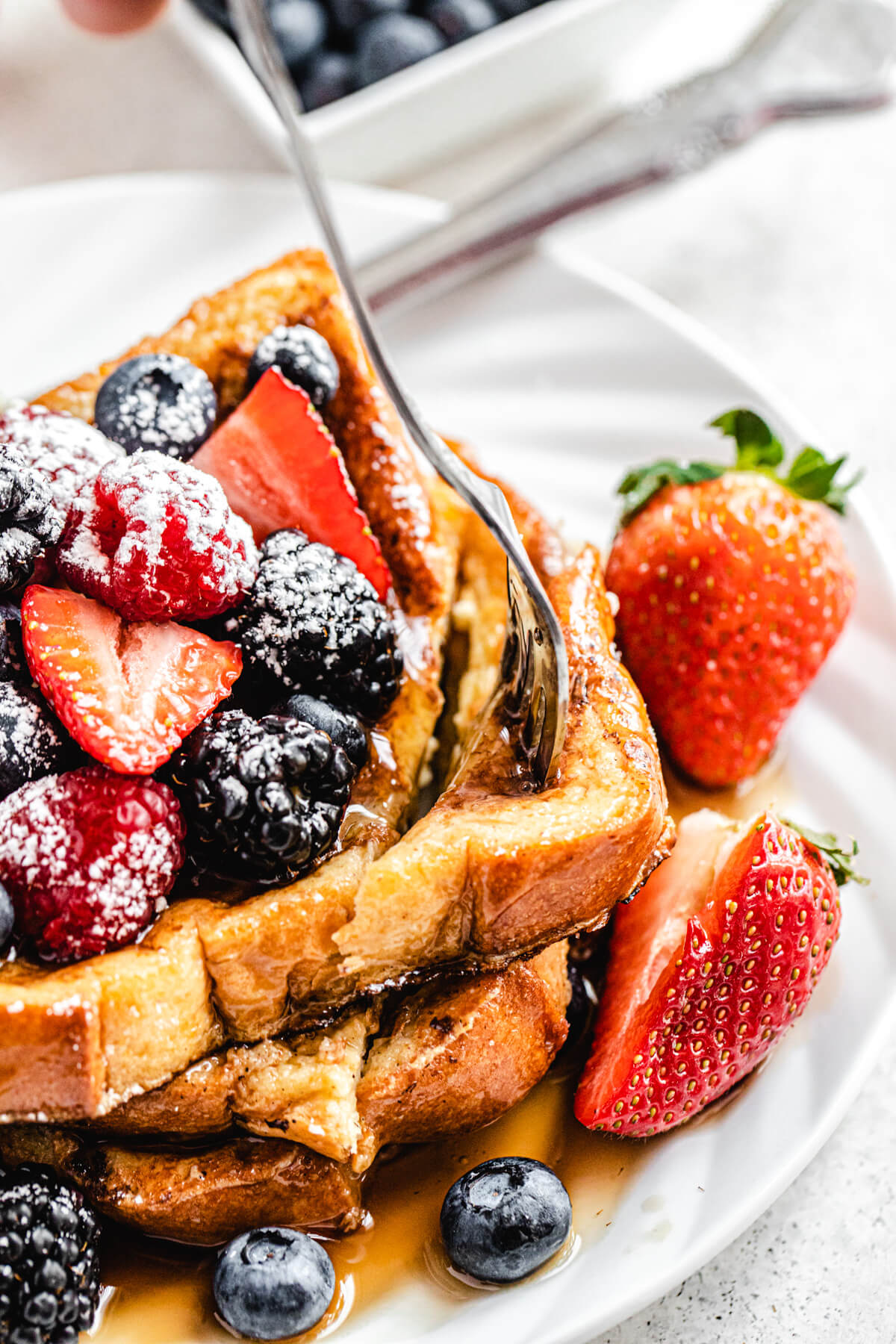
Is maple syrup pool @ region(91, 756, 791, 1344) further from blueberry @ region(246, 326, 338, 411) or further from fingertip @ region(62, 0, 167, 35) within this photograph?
fingertip @ region(62, 0, 167, 35)

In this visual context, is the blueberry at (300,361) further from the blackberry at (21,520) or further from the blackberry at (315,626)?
the blackberry at (21,520)

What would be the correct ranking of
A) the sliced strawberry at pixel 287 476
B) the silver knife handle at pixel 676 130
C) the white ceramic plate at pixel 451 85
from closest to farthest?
the sliced strawberry at pixel 287 476
the silver knife handle at pixel 676 130
the white ceramic plate at pixel 451 85

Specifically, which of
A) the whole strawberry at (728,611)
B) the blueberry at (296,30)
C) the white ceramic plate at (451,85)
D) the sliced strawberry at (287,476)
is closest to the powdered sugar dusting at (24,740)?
the sliced strawberry at (287,476)

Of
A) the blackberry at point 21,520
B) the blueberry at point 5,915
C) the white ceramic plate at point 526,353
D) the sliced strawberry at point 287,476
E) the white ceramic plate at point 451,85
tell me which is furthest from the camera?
the white ceramic plate at point 451,85

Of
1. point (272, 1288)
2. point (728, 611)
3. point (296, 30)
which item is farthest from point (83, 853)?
point (296, 30)

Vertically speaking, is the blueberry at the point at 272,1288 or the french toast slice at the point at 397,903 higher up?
the french toast slice at the point at 397,903

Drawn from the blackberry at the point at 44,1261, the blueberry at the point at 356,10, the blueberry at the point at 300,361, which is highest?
the blueberry at the point at 356,10

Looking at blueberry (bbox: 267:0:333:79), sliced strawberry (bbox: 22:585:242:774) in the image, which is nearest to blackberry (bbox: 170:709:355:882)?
sliced strawberry (bbox: 22:585:242:774)

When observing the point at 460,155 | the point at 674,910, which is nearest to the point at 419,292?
the point at 460,155
